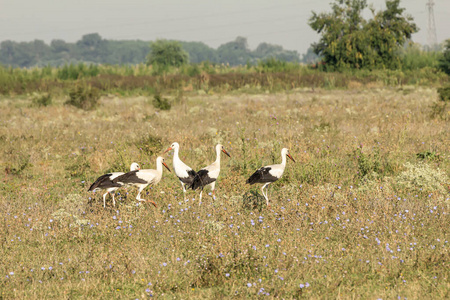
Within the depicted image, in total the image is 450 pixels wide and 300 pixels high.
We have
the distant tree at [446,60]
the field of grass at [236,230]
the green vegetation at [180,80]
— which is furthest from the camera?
the distant tree at [446,60]

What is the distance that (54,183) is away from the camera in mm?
11367

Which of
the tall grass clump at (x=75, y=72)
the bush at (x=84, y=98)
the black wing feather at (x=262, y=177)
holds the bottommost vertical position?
the black wing feather at (x=262, y=177)

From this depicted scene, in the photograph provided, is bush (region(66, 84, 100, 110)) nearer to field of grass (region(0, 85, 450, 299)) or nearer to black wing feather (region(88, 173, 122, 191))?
field of grass (region(0, 85, 450, 299))

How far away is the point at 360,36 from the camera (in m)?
50.5

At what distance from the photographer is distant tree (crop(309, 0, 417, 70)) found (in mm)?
50562

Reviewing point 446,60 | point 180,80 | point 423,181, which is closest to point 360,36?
point 446,60

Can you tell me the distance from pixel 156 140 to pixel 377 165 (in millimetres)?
6745

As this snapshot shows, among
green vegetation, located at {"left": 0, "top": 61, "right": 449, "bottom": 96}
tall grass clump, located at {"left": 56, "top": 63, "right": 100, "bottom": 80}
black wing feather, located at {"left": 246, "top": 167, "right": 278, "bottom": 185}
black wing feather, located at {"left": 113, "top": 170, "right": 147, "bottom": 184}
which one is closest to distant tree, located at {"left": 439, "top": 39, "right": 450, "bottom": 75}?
green vegetation, located at {"left": 0, "top": 61, "right": 449, "bottom": 96}

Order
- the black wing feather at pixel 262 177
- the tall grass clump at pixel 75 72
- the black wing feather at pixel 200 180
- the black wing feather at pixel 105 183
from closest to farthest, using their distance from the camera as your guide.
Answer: the black wing feather at pixel 105 183 → the black wing feather at pixel 262 177 → the black wing feather at pixel 200 180 → the tall grass clump at pixel 75 72

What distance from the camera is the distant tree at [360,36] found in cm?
5056

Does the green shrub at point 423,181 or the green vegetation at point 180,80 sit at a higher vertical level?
the green vegetation at point 180,80

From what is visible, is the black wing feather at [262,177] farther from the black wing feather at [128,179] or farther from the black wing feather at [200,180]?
the black wing feather at [128,179]

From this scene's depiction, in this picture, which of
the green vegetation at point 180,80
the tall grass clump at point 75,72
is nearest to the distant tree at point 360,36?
the green vegetation at point 180,80

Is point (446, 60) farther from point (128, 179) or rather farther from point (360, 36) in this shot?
point (128, 179)
